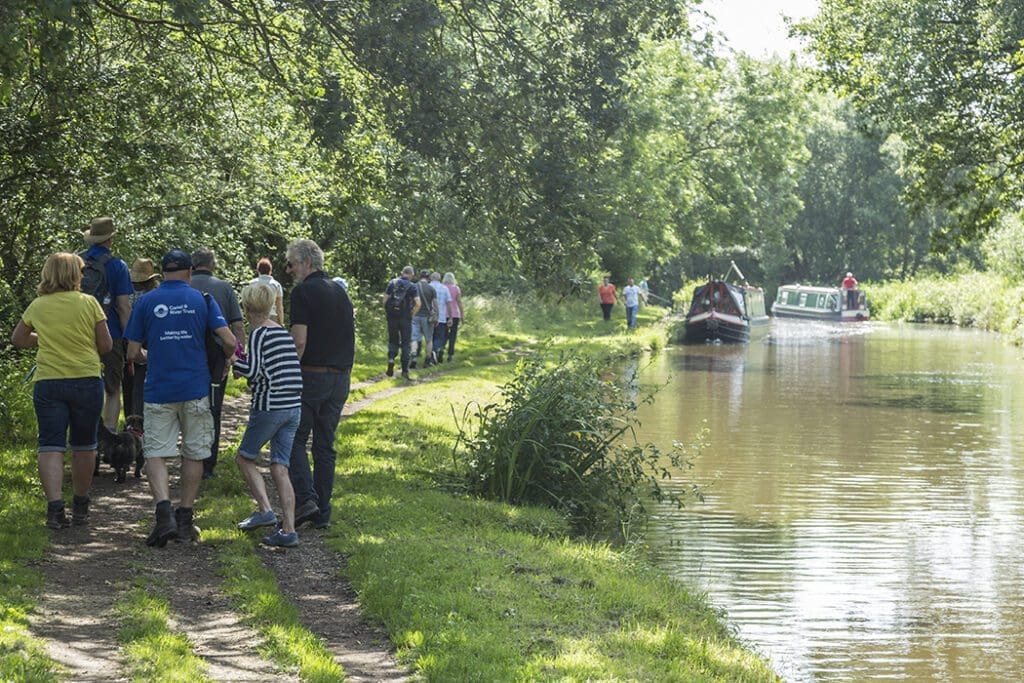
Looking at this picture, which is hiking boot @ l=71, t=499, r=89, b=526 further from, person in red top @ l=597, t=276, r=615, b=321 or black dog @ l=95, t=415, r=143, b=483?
person in red top @ l=597, t=276, r=615, b=321

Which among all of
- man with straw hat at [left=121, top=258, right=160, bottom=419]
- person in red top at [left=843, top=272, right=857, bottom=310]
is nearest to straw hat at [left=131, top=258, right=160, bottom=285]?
man with straw hat at [left=121, top=258, right=160, bottom=419]

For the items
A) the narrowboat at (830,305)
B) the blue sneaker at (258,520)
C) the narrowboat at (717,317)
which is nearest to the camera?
the blue sneaker at (258,520)

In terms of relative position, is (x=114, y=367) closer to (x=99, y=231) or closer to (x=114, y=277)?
(x=114, y=277)

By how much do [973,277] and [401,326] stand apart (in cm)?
4231

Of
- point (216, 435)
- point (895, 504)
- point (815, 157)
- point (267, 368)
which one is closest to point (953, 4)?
point (895, 504)

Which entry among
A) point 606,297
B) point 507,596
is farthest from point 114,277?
point 606,297

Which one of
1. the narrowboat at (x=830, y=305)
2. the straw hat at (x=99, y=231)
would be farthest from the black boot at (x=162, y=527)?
the narrowboat at (x=830, y=305)

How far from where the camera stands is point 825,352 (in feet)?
129

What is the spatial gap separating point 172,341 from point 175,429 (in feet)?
1.87

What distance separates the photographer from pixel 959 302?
56.4m

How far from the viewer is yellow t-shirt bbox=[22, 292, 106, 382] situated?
9031 millimetres

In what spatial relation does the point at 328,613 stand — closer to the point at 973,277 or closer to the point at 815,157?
the point at 973,277

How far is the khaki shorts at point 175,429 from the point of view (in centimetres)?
894

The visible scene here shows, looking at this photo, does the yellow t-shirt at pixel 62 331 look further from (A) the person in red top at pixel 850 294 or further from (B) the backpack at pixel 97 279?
(A) the person in red top at pixel 850 294
